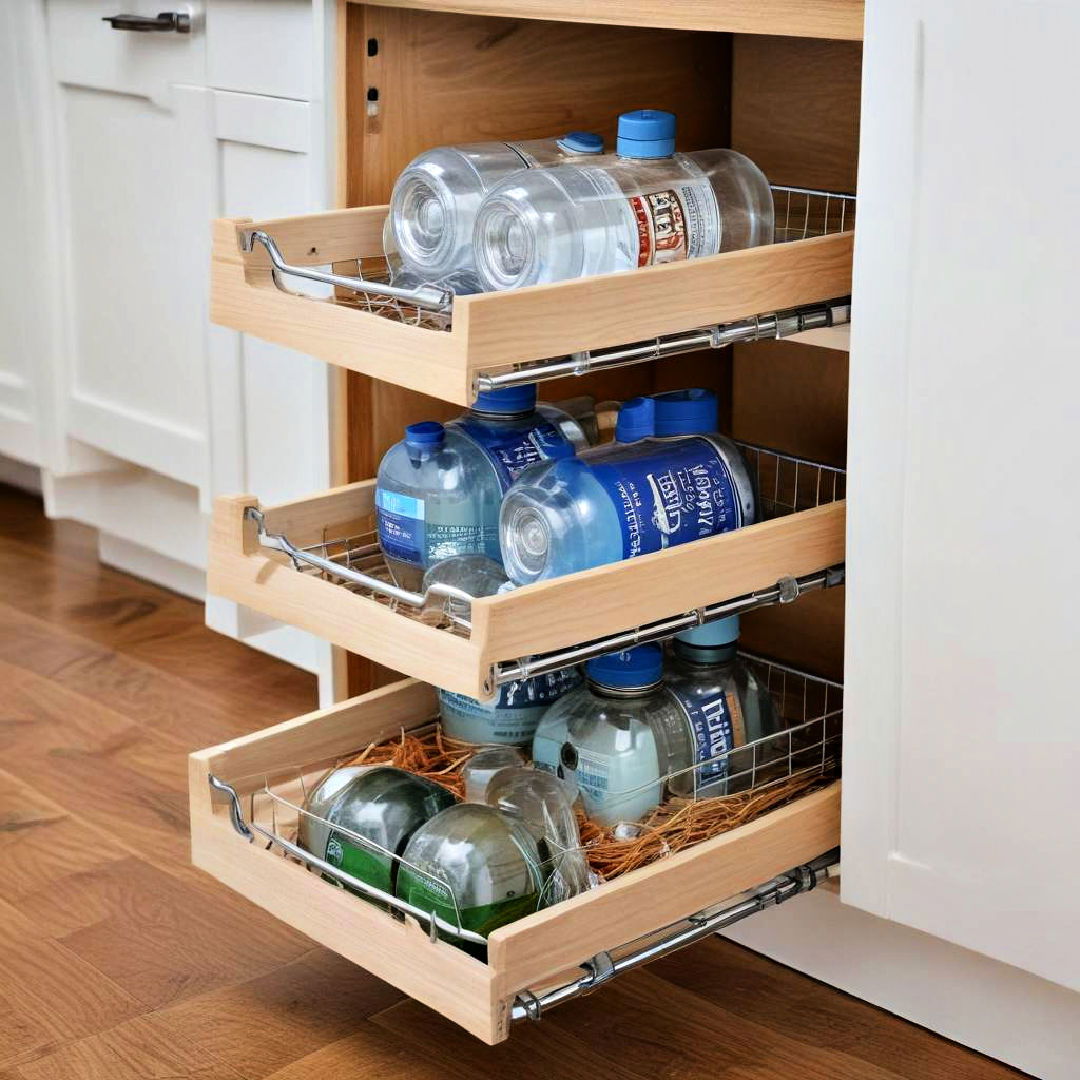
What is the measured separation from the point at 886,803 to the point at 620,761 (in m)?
0.21

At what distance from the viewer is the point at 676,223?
1.28m

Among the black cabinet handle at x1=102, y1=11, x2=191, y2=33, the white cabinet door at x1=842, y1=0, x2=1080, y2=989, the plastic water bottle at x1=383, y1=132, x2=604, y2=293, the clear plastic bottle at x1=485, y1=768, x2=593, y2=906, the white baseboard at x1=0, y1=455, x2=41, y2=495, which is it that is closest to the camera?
the white cabinet door at x1=842, y1=0, x2=1080, y2=989

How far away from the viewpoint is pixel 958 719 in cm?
119

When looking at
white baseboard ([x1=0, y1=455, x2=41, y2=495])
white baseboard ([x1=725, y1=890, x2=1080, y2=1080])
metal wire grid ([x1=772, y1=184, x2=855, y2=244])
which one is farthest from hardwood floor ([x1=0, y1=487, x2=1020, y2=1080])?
white baseboard ([x1=0, y1=455, x2=41, y2=495])

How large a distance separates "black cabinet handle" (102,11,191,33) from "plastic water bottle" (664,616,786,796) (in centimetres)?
89

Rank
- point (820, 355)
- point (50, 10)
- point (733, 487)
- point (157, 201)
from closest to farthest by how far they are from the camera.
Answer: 1. point (733, 487)
2. point (820, 355)
3. point (157, 201)
4. point (50, 10)

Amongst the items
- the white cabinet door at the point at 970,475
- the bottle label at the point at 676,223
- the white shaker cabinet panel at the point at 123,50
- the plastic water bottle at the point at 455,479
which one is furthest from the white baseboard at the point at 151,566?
the white cabinet door at the point at 970,475

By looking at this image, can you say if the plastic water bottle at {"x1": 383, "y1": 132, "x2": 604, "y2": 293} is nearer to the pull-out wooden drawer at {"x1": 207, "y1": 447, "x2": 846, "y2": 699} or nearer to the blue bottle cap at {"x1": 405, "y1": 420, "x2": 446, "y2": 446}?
the blue bottle cap at {"x1": 405, "y1": 420, "x2": 446, "y2": 446}

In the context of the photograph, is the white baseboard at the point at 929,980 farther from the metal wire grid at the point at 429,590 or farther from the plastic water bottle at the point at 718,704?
the metal wire grid at the point at 429,590

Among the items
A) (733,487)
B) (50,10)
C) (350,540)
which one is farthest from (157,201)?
(733,487)

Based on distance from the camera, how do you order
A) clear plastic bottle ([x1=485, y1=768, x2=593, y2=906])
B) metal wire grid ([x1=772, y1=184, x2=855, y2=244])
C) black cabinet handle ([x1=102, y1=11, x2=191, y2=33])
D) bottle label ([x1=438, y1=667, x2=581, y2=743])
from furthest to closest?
black cabinet handle ([x1=102, y1=11, x2=191, y2=33]), metal wire grid ([x1=772, y1=184, x2=855, y2=244]), bottle label ([x1=438, y1=667, x2=581, y2=743]), clear plastic bottle ([x1=485, y1=768, x2=593, y2=906])

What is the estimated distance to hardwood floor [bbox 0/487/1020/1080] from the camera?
1.29 metres

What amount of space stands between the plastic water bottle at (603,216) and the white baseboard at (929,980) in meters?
0.55

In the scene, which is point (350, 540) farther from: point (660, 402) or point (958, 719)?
point (958, 719)
